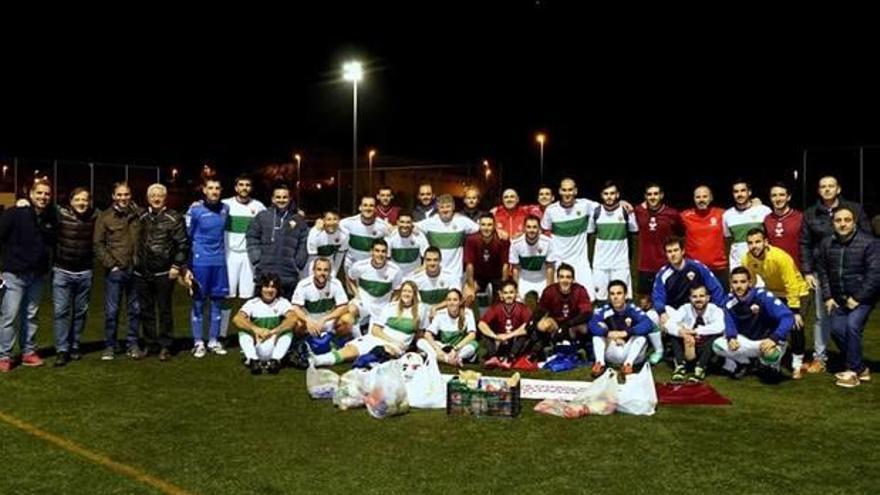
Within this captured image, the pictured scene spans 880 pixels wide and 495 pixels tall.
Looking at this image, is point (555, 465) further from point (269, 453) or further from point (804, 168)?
point (804, 168)

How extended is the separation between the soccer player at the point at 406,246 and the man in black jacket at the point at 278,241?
1132mm

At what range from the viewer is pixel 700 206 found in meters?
9.30

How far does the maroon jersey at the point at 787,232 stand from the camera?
8613mm

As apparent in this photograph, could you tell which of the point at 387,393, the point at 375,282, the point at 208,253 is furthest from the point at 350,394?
the point at 208,253

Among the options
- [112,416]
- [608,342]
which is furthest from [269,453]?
[608,342]

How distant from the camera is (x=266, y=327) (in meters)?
8.39

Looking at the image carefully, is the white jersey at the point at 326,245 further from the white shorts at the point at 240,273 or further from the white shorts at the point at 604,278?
the white shorts at the point at 604,278

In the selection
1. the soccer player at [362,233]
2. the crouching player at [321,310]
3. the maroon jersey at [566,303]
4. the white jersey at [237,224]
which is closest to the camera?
the crouching player at [321,310]

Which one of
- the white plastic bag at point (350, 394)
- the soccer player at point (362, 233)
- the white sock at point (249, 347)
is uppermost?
the soccer player at point (362, 233)

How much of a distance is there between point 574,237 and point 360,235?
2.59m

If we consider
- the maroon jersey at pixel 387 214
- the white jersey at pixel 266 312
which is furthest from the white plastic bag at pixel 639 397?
the maroon jersey at pixel 387 214

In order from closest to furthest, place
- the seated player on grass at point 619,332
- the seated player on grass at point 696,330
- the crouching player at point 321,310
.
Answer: the seated player on grass at point 696,330, the seated player on grass at point 619,332, the crouching player at point 321,310

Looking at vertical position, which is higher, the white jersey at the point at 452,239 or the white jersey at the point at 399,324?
the white jersey at the point at 452,239

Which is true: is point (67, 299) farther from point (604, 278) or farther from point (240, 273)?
point (604, 278)
